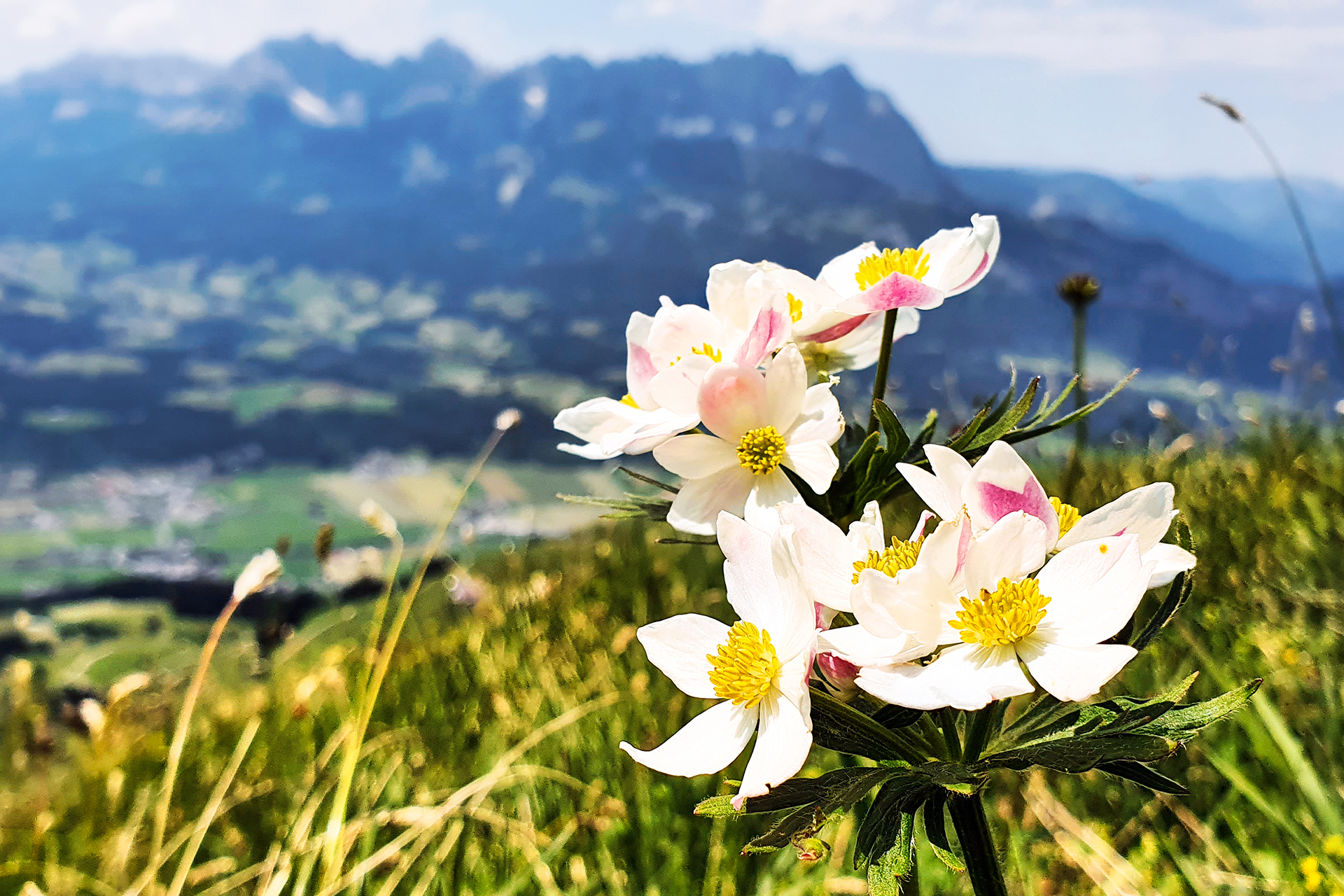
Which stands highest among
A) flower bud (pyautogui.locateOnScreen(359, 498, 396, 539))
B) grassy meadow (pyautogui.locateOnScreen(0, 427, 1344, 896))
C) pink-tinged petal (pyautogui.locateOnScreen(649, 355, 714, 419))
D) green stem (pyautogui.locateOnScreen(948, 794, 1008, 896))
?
pink-tinged petal (pyautogui.locateOnScreen(649, 355, 714, 419))

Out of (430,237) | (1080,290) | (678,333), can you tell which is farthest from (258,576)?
(430,237)

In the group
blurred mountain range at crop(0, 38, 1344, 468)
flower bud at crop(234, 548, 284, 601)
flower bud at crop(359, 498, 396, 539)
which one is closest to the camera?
flower bud at crop(234, 548, 284, 601)

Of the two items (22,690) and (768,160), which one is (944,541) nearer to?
(22,690)

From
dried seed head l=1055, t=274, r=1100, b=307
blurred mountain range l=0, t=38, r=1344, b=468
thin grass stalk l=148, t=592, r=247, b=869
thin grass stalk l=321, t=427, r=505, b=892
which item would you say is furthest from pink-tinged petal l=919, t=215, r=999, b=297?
blurred mountain range l=0, t=38, r=1344, b=468

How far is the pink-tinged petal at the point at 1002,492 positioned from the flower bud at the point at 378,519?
1433 mm

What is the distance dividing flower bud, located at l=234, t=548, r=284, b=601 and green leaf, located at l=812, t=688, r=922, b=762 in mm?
1042

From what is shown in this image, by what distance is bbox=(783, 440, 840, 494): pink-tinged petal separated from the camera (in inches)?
30.8

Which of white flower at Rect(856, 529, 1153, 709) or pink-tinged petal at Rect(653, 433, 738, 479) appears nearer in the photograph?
white flower at Rect(856, 529, 1153, 709)

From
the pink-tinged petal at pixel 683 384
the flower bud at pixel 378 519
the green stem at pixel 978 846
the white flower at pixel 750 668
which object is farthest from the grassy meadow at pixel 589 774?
the pink-tinged petal at pixel 683 384

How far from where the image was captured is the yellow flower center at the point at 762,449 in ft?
2.71

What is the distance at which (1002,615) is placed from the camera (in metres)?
0.65

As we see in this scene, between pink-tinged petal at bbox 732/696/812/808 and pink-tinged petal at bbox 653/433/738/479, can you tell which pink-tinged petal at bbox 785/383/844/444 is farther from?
pink-tinged petal at bbox 732/696/812/808

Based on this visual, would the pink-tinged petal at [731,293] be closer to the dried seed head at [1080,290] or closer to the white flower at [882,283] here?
the white flower at [882,283]

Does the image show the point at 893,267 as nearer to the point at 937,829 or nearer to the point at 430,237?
the point at 937,829
